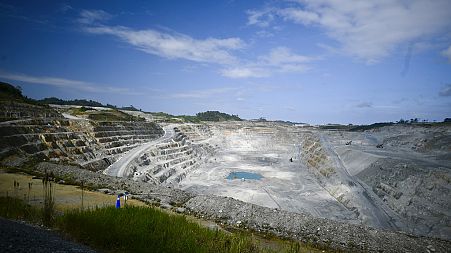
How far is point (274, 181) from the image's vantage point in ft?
171

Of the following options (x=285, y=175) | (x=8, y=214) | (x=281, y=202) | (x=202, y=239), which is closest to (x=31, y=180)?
(x=8, y=214)

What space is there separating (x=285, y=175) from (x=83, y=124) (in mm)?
41927

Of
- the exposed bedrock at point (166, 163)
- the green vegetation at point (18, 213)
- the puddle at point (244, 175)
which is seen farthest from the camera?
the puddle at point (244, 175)

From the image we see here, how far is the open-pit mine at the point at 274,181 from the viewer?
707 inches

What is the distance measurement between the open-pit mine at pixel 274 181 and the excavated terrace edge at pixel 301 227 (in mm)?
70

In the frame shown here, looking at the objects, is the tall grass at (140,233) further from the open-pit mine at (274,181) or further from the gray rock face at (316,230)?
the open-pit mine at (274,181)

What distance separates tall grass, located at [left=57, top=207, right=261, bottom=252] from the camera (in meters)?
9.66

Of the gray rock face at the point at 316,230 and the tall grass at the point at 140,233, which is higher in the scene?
the tall grass at the point at 140,233

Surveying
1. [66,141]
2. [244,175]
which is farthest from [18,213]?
[244,175]

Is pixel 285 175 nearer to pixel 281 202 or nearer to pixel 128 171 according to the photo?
pixel 281 202

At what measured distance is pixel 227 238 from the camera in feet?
38.8

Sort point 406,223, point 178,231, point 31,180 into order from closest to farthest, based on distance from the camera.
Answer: point 178,231 < point 31,180 < point 406,223

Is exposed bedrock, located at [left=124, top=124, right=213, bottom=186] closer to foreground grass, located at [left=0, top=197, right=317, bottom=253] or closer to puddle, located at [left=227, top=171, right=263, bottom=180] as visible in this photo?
puddle, located at [left=227, top=171, right=263, bottom=180]

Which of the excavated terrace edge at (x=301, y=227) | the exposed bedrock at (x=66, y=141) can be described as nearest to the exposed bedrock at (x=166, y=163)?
the exposed bedrock at (x=66, y=141)
